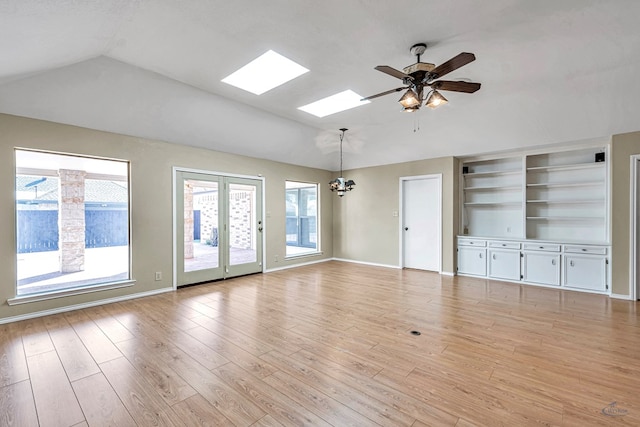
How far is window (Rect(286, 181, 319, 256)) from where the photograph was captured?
25.3 ft

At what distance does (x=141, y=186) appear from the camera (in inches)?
185

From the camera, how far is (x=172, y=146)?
16.6 ft

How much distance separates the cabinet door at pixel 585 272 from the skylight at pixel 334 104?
15.0ft

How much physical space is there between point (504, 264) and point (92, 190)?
25.0ft

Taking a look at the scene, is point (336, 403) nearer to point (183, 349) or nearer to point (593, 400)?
point (183, 349)

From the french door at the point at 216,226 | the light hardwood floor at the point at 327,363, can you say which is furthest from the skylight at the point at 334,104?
the light hardwood floor at the point at 327,363

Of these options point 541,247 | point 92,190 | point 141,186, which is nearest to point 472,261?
point 541,247

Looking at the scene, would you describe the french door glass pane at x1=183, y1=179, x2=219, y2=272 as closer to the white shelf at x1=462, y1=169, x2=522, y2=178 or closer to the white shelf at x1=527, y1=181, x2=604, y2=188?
the white shelf at x1=462, y1=169, x2=522, y2=178

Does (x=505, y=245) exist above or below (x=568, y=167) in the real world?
below

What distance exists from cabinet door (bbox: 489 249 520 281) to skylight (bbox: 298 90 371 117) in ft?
13.3

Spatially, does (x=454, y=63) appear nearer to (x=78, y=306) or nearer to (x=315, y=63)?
(x=315, y=63)

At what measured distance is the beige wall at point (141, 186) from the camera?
355 cm

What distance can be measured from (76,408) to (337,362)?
197cm

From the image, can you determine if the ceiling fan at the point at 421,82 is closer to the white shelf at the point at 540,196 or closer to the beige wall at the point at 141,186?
the white shelf at the point at 540,196
